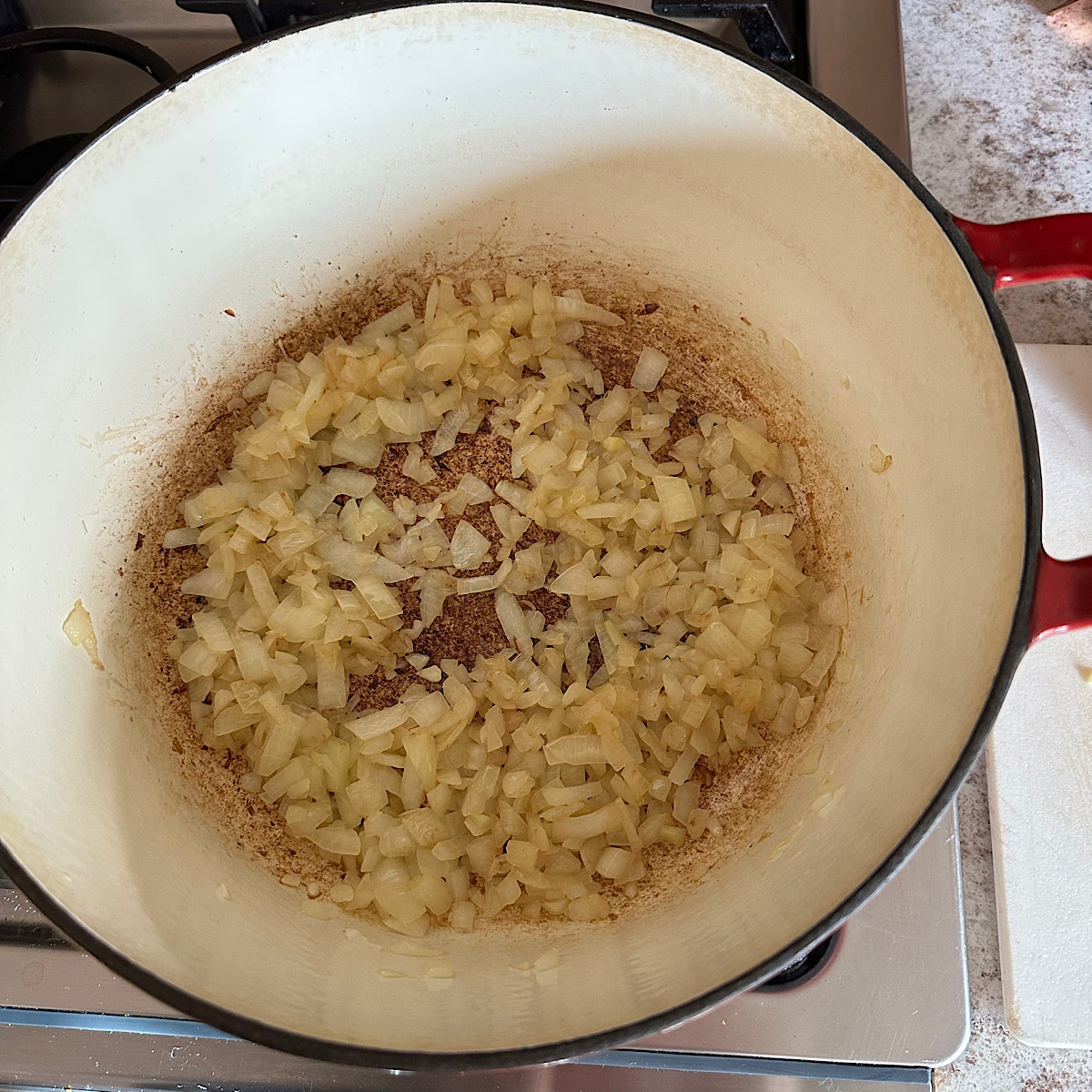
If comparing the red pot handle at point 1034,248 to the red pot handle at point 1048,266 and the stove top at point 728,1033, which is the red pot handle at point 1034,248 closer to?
the red pot handle at point 1048,266

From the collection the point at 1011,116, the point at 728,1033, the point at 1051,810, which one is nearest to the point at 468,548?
the point at 728,1033

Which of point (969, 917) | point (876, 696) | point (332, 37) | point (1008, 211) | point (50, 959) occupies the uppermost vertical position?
point (332, 37)

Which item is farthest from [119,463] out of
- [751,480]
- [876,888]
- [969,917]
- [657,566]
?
[969,917]

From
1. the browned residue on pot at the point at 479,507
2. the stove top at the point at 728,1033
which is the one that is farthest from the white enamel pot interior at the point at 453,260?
the stove top at the point at 728,1033

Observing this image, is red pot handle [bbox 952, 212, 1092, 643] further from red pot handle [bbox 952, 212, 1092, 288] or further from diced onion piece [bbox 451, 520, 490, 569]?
diced onion piece [bbox 451, 520, 490, 569]

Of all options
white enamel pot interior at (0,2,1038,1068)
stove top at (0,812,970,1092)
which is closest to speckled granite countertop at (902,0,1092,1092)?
white enamel pot interior at (0,2,1038,1068)

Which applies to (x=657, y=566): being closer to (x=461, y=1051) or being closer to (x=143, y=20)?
(x=461, y=1051)

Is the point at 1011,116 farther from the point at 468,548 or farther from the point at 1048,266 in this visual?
the point at 468,548
